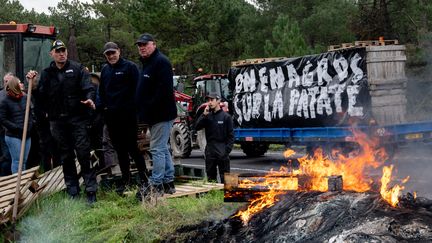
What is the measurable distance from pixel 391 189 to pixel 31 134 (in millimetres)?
6834

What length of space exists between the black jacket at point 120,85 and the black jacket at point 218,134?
239 centimetres

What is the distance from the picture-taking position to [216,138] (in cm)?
984

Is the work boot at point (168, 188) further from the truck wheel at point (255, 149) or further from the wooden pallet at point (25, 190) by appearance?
the truck wheel at point (255, 149)

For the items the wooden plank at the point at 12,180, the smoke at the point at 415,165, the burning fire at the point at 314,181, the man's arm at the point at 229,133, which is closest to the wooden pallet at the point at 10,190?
the wooden plank at the point at 12,180

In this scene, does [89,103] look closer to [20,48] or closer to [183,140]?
[20,48]

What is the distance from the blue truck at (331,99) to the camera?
12938mm

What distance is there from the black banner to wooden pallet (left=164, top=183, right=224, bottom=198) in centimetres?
603

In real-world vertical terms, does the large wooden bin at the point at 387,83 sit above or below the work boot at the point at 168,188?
above

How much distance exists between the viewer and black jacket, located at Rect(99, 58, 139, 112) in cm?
768

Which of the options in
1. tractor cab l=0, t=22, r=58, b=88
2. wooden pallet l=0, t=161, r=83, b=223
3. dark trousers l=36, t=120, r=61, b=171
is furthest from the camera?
tractor cab l=0, t=22, r=58, b=88

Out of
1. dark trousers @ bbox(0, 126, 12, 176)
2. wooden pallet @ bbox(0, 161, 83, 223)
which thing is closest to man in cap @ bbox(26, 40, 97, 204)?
wooden pallet @ bbox(0, 161, 83, 223)

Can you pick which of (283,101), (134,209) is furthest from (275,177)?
(283,101)

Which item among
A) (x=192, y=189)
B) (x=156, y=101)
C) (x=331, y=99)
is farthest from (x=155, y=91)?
(x=331, y=99)

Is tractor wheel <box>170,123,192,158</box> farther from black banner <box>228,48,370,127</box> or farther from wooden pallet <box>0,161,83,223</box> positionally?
wooden pallet <box>0,161,83,223</box>
